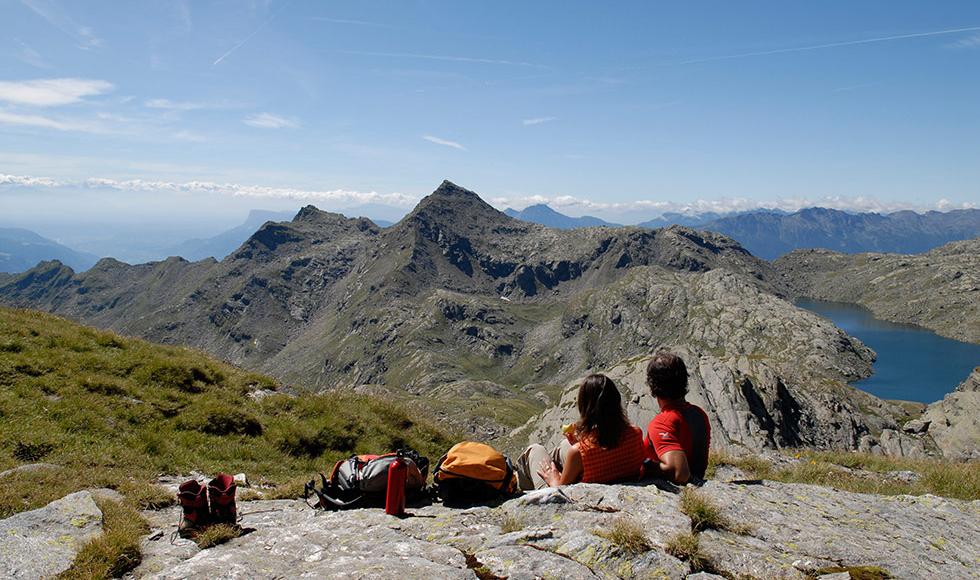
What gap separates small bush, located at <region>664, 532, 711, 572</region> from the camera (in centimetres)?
668

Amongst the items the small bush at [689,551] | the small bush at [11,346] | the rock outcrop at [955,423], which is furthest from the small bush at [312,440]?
the rock outcrop at [955,423]

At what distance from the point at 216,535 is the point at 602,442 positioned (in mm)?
6874

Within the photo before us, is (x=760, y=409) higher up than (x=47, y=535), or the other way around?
(x=47, y=535)

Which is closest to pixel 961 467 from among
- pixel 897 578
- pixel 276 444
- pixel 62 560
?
pixel 897 578

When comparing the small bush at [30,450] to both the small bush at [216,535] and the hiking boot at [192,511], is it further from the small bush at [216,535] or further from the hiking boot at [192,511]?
the small bush at [216,535]

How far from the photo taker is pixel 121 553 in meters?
7.34

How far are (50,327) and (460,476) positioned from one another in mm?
18767

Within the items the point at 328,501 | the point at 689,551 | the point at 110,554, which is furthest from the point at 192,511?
the point at 689,551

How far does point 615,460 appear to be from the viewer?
9656 millimetres

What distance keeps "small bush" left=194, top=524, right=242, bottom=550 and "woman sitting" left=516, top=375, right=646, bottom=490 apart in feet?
19.3

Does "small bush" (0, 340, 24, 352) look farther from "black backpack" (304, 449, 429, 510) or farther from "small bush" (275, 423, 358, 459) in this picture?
"black backpack" (304, 449, 429, 510)

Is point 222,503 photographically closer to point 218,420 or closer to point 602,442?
point 602,442

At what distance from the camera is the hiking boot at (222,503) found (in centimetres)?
857

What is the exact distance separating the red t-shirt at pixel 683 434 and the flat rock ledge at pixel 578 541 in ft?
2.06
